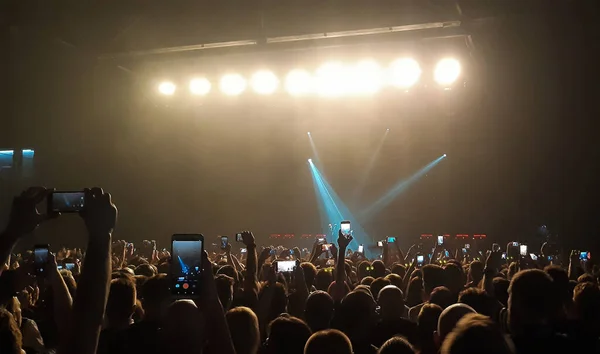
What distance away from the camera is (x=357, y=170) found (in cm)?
2170

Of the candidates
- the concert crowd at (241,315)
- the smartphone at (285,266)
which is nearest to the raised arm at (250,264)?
the concert crowd at (241,315)

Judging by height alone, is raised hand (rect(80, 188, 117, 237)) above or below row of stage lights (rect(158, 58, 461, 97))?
below

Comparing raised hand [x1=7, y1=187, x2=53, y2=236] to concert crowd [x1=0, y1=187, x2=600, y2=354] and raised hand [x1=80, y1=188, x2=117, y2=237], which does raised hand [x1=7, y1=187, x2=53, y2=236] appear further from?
raised hand [x1=80, y1=188, x2=117, y2=237]

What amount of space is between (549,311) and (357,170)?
62.2 ft

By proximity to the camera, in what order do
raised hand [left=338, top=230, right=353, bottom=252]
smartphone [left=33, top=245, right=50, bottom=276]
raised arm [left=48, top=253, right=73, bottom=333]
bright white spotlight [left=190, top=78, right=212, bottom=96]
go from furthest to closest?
1. bright white spotlight [left=190, top=78, right=212, bottom=96]
2. raised hand [left=338, top=230, right=353, bottom=252]
3. smartphone [left=33, top=245, right=50, bottom=276]
4. raised arm [left=48, top=253, right=73, bottom=333]

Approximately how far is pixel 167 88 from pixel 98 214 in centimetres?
1139

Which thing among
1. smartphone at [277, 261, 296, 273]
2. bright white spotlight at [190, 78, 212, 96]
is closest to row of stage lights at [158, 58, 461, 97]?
bright white spotlight at [190, 78, 212, 96]

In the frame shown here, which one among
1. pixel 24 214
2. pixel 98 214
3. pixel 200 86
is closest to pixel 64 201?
pixel 24 214

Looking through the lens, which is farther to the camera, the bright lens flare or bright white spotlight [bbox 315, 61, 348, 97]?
bright white spotlight [bbox 315, 61, 348, 97]

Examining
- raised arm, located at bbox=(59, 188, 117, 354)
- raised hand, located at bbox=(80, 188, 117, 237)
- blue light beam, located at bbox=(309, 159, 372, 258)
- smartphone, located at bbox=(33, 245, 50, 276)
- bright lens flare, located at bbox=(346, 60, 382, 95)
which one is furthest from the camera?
blue light beam, located at bbox=(309, 159, 372, 258)

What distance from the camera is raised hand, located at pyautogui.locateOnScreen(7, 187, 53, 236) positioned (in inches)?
80.9

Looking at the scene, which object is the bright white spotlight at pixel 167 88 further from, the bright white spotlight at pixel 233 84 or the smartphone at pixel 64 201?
the smartphone at pixel 64 201

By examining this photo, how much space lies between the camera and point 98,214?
78.9 inches

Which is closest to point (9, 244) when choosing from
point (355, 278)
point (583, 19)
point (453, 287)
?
point (453, 287)
